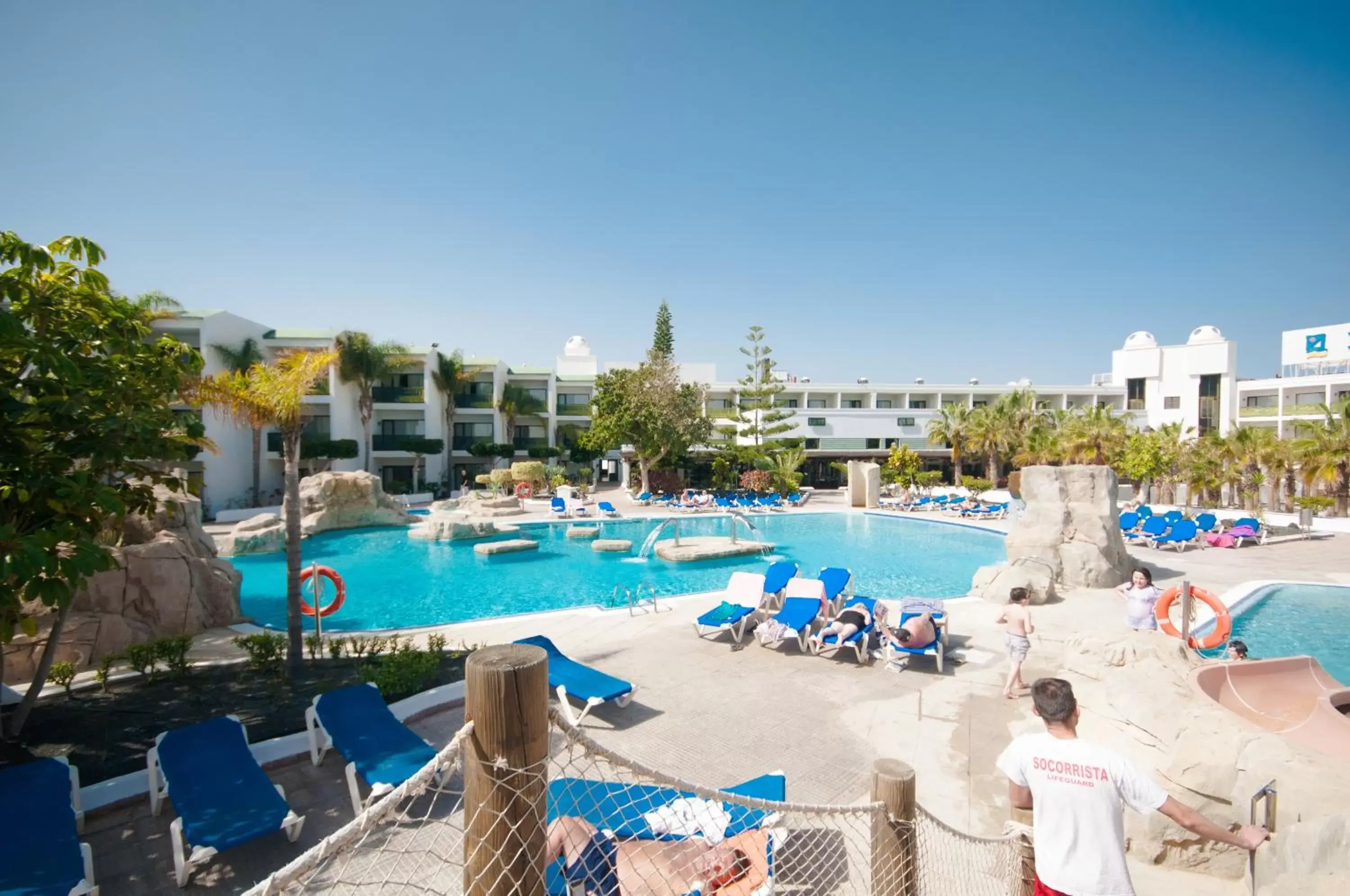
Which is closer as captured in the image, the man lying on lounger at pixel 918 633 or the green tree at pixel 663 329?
the man lying on lounger at pixel 918 633

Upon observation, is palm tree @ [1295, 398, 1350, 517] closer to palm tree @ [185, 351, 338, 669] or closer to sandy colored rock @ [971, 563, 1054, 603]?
sandy colored rock @ [971, 563, 1054, 603]

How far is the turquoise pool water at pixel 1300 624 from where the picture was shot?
9805mm

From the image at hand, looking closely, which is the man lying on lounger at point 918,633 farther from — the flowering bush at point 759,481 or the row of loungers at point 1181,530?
the flowering bush at point 759,481

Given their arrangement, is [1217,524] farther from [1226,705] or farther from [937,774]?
[937,774]

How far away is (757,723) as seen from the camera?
6.53 m

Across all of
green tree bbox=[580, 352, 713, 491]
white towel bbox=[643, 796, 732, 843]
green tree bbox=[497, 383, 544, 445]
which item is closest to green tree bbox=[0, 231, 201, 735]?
white towel bbox=[643, 796, 732, 843]

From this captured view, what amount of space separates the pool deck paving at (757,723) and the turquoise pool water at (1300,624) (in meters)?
2.04

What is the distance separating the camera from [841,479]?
42.4 metres

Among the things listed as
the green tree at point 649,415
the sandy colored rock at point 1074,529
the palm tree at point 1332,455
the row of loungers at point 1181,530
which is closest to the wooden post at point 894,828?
the sandy colored rock at point 1074,529

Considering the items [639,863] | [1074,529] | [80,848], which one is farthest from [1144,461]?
[80,848]

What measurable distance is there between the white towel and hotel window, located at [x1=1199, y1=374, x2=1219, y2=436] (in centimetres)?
5244

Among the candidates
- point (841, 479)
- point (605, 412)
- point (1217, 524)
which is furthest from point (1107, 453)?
point (605, 412)

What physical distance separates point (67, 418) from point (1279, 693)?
386 inches

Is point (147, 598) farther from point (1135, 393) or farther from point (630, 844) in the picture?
point (1135, 393)
